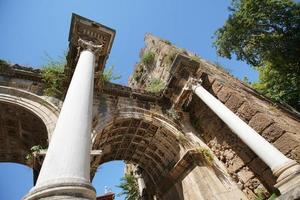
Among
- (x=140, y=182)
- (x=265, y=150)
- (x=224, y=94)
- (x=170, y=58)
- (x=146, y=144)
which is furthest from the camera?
(x=170, y=58)

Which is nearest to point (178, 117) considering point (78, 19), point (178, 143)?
point (178, 143)

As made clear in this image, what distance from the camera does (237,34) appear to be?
14836 millimetres

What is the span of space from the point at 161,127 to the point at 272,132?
4.20 metres

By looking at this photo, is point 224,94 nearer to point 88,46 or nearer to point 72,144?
point 88,46

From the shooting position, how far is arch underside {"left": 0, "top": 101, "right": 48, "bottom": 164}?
7.54 meters

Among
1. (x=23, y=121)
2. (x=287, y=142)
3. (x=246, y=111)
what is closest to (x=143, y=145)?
(x=246, y=111)

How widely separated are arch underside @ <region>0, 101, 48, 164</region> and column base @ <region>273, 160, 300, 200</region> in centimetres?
672

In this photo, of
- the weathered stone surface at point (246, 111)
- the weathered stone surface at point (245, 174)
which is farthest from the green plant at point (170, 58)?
the weathered stone surface at point (245, 174)

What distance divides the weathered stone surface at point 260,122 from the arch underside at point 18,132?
674 centimetres

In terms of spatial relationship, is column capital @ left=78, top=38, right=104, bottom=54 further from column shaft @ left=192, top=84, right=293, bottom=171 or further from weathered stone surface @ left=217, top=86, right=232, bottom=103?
weathered stone surface @ left=217, top=86, right=232, bottom=103

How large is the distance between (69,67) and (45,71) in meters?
0.99

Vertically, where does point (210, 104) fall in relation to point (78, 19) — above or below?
below

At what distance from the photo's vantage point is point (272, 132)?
6.76 m

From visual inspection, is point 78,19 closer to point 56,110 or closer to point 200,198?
point 56,110
